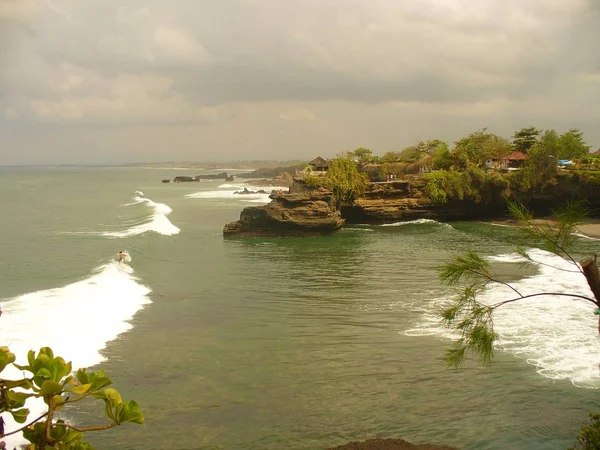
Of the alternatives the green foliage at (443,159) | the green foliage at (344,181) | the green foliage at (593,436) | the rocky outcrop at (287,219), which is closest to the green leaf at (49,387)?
the green foliage at (593,436)

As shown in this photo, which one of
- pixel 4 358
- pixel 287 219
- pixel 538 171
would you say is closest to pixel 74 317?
pixel 4 358

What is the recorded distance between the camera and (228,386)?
11.5 meters

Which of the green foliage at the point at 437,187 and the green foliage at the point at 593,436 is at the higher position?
the green foliage at the point at 437,187

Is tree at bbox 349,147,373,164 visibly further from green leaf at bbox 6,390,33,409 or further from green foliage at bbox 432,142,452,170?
green leaf at bbox 6,390,33,409

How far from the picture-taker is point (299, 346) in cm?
1378

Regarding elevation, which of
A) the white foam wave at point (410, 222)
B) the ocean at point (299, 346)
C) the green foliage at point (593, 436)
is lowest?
the ocean at point (299, 346)

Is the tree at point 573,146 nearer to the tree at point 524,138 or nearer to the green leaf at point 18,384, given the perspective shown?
the tree at point 524,138

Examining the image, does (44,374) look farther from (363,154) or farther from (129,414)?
(363,154)

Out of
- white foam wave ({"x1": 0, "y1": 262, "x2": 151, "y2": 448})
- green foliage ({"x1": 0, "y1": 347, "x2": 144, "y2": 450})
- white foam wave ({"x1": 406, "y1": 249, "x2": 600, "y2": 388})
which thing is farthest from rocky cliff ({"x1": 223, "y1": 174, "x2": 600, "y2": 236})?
green foliage ({"x1": 0, "y1": 347, "x2": 144, "y2": 450})

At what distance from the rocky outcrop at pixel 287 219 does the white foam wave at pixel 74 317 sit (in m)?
14.1

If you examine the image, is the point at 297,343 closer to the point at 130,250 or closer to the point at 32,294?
the point at 32,294

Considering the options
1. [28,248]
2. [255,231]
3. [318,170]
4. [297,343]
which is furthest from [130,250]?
[318,170]

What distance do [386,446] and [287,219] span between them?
2738 centimetres

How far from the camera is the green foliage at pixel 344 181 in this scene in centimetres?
3994
